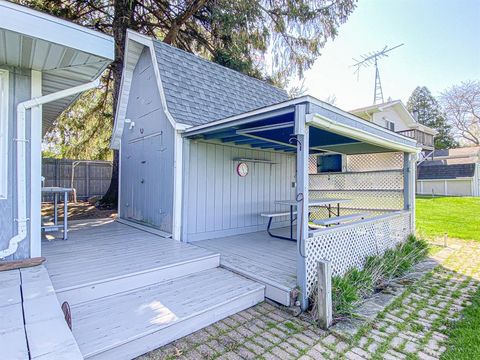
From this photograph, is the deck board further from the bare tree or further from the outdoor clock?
the bare tree

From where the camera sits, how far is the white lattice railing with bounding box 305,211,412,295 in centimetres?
349

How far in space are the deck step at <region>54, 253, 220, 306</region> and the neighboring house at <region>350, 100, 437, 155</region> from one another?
16894 mm

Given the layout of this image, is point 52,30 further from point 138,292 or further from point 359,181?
point 359,181

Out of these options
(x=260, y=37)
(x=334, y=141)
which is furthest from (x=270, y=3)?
(x=334, y=141)

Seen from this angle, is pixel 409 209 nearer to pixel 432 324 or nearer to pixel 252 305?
pixel 432 324

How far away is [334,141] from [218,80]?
3.31m

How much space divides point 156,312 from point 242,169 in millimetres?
3996

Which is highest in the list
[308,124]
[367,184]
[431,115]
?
[431,115]

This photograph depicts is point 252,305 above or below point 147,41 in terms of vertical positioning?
below

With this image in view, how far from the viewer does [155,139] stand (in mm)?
6137

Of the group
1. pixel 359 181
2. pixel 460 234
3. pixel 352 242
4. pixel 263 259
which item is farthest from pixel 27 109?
pixel 460 234

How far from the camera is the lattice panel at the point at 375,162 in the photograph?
22.3 ft

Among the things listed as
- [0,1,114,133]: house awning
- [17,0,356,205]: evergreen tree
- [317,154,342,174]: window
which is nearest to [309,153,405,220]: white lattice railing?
[317,154,342,174]: window

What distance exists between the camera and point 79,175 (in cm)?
1240
